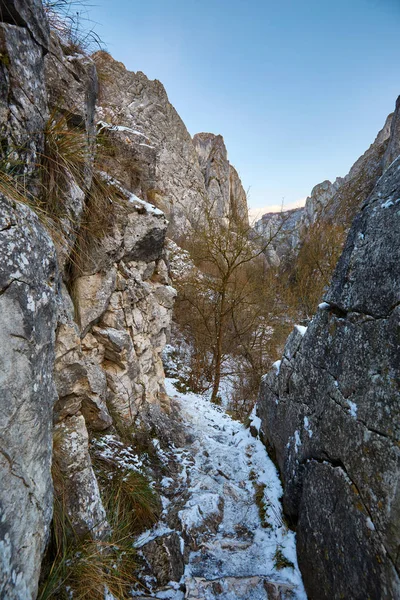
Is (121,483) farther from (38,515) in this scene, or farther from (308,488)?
(308,488)

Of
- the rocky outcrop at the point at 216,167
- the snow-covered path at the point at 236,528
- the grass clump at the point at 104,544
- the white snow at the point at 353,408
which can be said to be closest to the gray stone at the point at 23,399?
the grass clump at the point at 104,544

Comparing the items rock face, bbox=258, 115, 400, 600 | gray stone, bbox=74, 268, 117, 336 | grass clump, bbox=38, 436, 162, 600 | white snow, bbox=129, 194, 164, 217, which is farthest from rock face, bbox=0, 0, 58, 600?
white snow, bbox=129, 194, 164, 217

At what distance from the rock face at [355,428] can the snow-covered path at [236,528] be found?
213mm

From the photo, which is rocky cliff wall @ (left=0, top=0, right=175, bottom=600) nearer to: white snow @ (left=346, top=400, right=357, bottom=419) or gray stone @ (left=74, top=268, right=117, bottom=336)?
gray stone @ (left=74, top=268, right=117, bottom=336)

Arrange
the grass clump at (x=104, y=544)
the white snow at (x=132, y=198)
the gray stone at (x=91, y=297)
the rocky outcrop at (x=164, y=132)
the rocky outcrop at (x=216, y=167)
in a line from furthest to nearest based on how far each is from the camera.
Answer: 1. the rocky outcrop at (x=216, y=167)
2. the rocky outcrop at (x=164, y=132)
3. the white snow at (x=132, y=198)
4. the gray stone at (x=91, y=297)
5. the grass clump at (x=104, y=544)

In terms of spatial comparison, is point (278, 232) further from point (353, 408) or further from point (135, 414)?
point (353, 408)

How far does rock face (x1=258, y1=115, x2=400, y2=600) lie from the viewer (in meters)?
1.56

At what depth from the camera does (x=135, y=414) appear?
13.9 feet

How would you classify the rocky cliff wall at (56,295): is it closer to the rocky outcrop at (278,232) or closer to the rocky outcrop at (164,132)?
the rocky outcrop at (278,232)

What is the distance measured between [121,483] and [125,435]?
90 cm

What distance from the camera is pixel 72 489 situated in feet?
7.32

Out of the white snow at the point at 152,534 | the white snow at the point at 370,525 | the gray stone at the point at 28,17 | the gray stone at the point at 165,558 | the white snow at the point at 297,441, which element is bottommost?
the white snow at the point at 152,534

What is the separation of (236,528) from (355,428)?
6.36 ft

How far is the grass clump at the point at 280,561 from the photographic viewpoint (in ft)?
7.63
